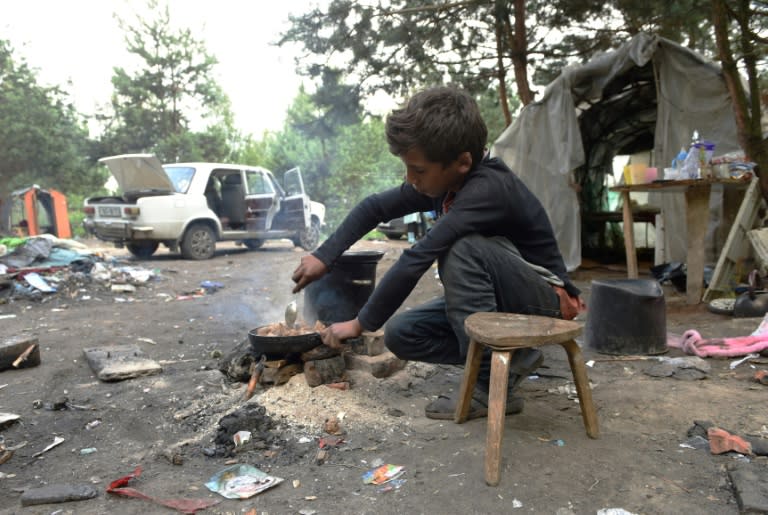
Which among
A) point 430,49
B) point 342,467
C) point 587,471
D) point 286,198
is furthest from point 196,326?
point 286,198

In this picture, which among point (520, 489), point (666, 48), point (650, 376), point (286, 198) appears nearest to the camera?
point (520, 489)

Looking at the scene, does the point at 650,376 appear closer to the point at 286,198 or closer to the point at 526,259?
the point at 526,259

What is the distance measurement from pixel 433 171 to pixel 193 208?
8.06 metres

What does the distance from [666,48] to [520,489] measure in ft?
18.1

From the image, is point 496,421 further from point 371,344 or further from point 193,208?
point 193,208

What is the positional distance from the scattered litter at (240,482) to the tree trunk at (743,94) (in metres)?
4.66

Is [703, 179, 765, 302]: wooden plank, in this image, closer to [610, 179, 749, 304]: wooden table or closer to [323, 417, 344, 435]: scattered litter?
[610, 179, 749, 304]: wooden table

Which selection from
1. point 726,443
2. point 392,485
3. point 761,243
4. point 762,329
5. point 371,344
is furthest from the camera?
point 761,243

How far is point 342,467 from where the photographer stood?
1935 mm

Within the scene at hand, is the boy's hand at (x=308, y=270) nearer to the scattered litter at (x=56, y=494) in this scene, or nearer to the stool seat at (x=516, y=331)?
the stool seat at (x=516, y=331)

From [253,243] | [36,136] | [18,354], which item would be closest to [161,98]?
[36,136]

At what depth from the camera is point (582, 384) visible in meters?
1.91

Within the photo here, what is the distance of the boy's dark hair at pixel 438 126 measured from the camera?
6.30 ft

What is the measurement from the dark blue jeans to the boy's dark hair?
0.35 metres
